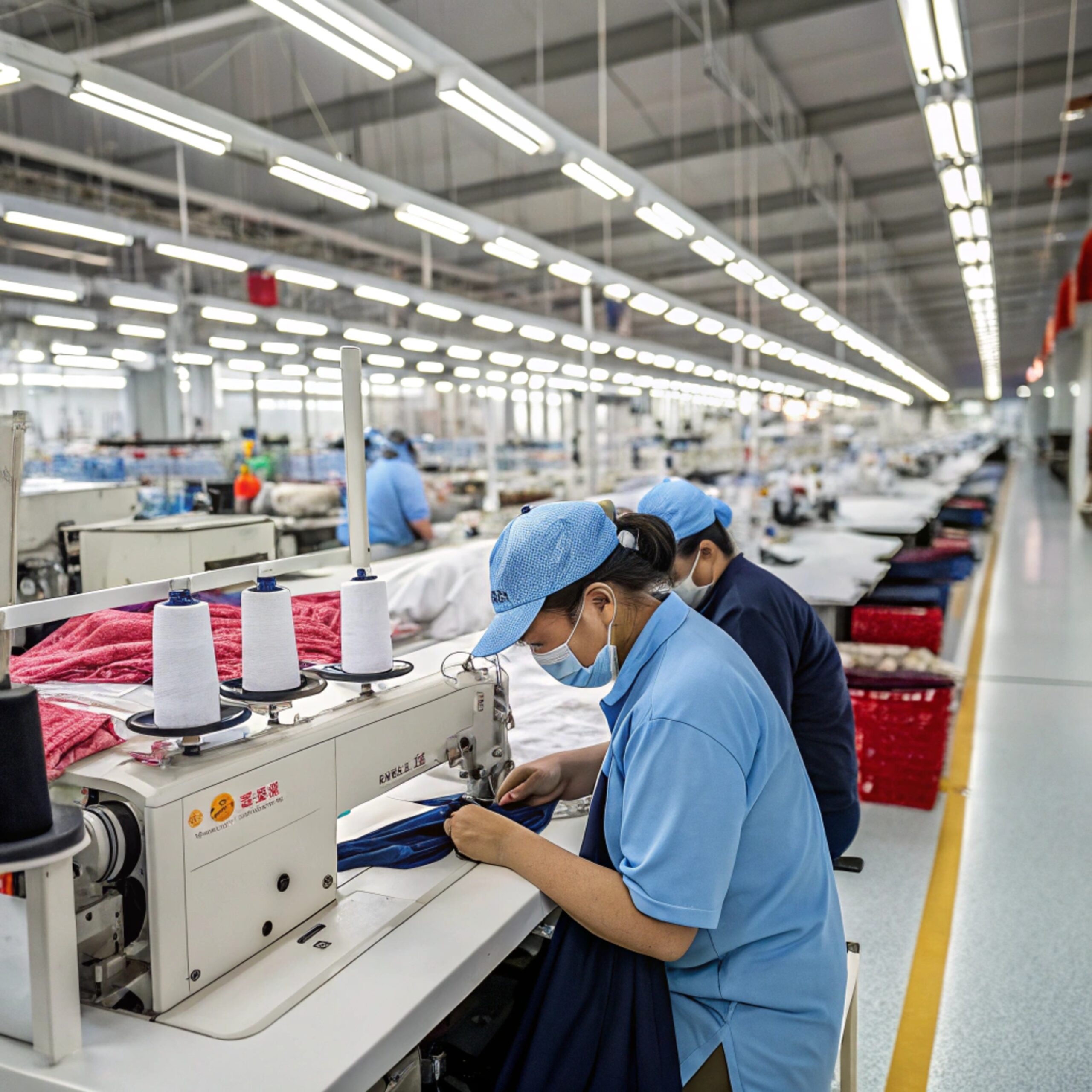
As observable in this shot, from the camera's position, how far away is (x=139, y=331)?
11508mm

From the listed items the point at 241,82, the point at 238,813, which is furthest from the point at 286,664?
the point at 241,82

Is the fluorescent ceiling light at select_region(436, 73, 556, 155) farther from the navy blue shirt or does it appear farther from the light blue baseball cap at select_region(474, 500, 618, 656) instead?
the light blue baseball cap at select_region(474, 500, 618, 656)

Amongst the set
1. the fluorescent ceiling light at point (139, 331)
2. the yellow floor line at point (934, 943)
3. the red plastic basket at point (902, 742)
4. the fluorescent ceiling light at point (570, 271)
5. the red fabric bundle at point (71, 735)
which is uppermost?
the fluorescent ceiling light at point (139, 331)

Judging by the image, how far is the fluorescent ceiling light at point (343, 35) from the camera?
312 cm

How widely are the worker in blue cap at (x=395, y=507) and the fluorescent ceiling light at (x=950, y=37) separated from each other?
3.21 meters

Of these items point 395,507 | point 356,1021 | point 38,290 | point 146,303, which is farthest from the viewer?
point 146,303

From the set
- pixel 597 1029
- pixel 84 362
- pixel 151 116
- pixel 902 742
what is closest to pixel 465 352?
pixel 84 362

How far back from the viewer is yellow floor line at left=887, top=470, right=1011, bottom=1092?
7.17 feet

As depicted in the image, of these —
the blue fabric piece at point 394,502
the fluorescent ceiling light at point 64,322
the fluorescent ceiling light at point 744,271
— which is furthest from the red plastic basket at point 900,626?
the fluorescent ceiling light at point 64,322

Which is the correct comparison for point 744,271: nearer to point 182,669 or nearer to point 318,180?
point 318,180

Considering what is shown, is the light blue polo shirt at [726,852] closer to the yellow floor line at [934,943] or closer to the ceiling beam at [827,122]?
the yellow floor line at [934,943]

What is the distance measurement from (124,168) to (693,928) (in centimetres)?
1019

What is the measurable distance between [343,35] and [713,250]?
12.9ft

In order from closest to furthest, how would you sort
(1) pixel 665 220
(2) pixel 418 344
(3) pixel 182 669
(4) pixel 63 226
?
(3) pixel 182 669, (1) pixel 665 220, (4) pixel 63 226, (2) pixel 418 344
